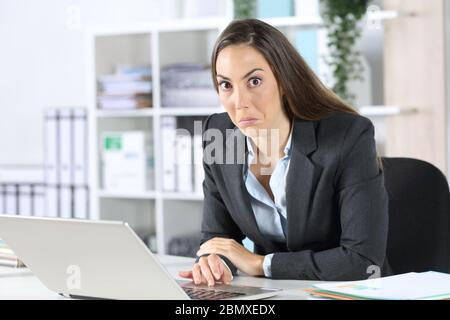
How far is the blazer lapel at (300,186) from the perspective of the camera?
191 centimetres

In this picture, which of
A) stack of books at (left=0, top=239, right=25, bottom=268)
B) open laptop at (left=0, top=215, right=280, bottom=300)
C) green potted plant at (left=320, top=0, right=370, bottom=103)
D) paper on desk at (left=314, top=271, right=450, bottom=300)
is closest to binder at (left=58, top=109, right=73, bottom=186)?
green potted plant at (left=320, top=0, right=370, bottom=103)

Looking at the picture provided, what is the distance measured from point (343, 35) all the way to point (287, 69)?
4.89ft

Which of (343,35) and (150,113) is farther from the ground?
(343,35)

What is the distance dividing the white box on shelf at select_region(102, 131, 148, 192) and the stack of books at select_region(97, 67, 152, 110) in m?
0.14

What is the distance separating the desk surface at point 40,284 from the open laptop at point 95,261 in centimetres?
4

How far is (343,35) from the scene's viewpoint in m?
3.34

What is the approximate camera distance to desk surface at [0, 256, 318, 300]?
1591 mm

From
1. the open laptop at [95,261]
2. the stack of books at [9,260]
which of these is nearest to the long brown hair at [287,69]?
the open laptop at [95,261]

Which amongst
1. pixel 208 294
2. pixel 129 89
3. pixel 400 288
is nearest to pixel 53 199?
pixel 129 89

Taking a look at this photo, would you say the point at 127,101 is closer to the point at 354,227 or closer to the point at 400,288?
the point at 354,227

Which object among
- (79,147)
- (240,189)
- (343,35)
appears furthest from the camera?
(79,147)

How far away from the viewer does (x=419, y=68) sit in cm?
319

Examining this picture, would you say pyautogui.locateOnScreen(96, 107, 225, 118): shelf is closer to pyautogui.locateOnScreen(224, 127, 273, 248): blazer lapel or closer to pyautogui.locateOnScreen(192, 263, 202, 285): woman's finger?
pyautogui.locateOnScreen(224, 127, 273, 248): blazer lapel

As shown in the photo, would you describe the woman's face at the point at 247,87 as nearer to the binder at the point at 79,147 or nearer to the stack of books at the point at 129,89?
the stack of books at the point at 129,89
